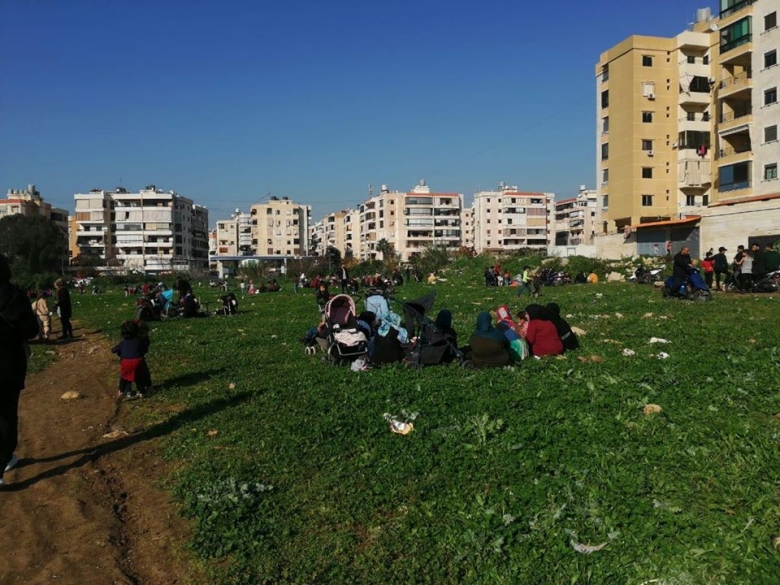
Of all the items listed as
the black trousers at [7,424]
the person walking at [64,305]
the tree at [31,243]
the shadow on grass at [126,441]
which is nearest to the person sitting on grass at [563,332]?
the shadow on grass at [126,441]

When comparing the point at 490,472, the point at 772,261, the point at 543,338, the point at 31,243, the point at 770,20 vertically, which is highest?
the point at 770,20

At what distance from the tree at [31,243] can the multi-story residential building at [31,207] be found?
26.9 metres

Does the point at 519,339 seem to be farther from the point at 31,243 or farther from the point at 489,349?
the point at 31,243

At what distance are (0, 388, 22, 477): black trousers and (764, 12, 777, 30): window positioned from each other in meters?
50.7

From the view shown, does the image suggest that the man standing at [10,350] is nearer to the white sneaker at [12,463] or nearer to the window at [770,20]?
the white sneaker at [12,463]

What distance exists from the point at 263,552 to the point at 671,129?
5567 centimetres

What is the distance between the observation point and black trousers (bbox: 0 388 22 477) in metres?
6.40

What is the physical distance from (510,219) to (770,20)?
92.0m

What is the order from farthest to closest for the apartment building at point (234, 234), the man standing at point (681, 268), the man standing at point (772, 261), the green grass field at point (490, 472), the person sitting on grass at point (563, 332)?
the apartment building at point (234, 234) < the man standing at point (772, 261) < the man standing at point (681, 268) < the person sitting on grass at point (563, 332) < the green grass field at point (490, 472)

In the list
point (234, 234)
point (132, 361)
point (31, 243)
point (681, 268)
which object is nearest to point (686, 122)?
point (681, 268)

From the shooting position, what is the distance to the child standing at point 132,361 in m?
9.95

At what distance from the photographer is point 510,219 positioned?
135 m

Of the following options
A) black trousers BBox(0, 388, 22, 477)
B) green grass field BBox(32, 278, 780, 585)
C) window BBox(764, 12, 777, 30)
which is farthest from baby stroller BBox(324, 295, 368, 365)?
window BBox(764, 12, 777, 30)

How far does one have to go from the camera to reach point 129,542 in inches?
A: 200
